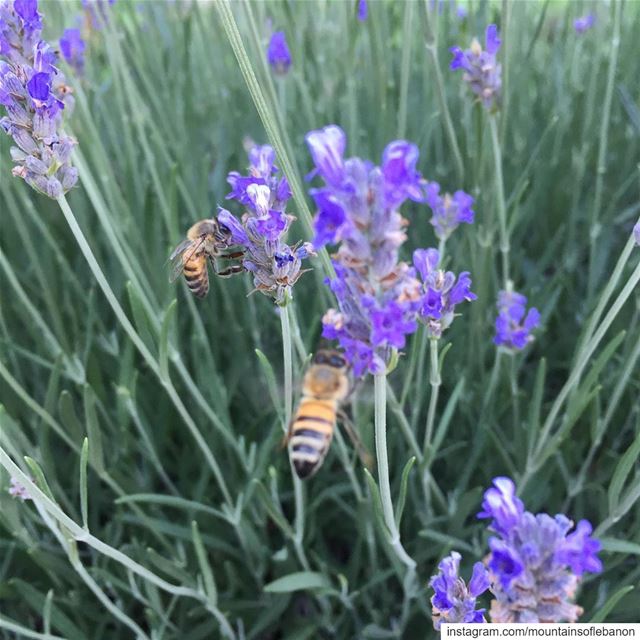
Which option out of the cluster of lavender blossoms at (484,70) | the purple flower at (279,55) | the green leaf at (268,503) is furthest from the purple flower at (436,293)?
the purple flower at (279,55)

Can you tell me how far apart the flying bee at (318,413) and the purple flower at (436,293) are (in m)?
0.20

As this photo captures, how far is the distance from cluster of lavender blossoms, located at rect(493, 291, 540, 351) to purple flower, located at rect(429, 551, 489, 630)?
0.74 meters

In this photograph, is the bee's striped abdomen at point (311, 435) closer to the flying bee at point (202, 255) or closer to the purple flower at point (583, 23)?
the flying bee at point (202, 255)

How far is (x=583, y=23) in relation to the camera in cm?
295

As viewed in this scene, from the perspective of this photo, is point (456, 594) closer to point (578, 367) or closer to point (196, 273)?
point (578, 367)

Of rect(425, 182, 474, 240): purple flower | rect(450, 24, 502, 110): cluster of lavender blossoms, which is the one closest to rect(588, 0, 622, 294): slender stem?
rect(450, 24, 502, 110): cluster of lavender blossoms

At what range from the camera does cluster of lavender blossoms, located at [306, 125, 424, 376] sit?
757 millimetres

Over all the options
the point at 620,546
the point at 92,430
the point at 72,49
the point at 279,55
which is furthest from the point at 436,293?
the point at 72,49

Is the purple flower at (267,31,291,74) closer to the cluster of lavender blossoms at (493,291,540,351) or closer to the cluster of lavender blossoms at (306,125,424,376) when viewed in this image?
the cluster of lavender blossoms at (493,291,540,351)

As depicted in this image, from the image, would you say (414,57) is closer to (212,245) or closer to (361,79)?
(361,79)

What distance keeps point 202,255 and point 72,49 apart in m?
1.09

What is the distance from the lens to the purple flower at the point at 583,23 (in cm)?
295

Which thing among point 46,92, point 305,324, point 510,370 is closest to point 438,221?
point 510,370

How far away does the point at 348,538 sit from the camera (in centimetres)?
195
